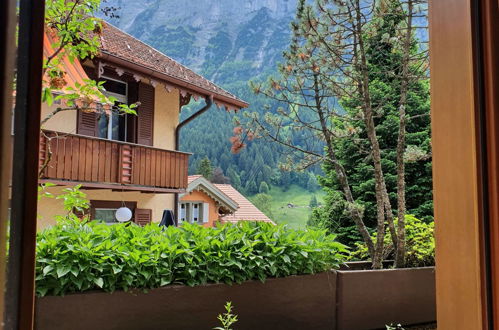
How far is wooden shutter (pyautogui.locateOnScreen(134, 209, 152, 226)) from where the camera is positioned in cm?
Result: 973

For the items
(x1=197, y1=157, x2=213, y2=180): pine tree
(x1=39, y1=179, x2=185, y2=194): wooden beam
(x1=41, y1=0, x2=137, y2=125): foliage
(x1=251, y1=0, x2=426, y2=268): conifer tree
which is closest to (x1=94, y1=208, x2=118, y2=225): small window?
(x1=39, y1=179, x2=185, y2=194): wooden beam

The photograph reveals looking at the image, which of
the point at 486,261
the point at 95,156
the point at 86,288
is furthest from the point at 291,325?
the point at 95,156

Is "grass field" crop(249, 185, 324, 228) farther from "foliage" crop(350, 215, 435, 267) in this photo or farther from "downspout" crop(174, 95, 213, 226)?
"foliage" crop(350, 215, 435, 267)

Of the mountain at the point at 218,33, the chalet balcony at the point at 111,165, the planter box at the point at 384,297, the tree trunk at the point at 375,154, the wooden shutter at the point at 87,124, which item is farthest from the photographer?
the mountain at the point at 218,33

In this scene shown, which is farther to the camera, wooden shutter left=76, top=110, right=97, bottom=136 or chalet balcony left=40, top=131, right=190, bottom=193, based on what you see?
wooden shutter left=76, top=110, right=97, bottom=136

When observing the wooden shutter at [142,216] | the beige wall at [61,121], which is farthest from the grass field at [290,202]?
the beige wall at [61,121]

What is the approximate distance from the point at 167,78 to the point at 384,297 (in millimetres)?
6128

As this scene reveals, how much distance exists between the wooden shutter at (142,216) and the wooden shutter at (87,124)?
2.04m

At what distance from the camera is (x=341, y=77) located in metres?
6.05

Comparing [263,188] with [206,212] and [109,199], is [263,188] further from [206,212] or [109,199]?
[109,199]

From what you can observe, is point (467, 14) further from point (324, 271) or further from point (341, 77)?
point (341, 77)

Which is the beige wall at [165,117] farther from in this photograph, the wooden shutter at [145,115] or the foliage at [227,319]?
the foliage at [227,319]

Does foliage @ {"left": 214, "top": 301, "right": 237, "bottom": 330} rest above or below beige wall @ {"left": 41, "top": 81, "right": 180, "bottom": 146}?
below

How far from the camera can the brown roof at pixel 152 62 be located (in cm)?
847
